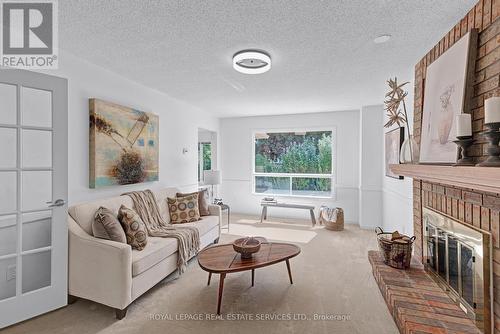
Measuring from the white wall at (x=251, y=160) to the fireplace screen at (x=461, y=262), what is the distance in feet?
10.7

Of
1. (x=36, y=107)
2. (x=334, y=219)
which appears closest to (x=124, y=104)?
(x=36, y=107)

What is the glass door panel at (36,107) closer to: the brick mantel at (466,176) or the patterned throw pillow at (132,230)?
the patterned throw pillow at (132,230)

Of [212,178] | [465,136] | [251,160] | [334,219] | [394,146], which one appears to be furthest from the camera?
[251,160]

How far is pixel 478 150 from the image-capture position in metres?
1.59

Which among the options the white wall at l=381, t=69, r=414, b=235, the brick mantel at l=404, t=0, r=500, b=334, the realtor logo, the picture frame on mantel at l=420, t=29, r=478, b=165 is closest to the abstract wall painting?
the realtor logo

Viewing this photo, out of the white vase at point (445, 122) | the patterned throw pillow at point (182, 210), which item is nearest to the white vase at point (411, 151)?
the white vase at point (445, 122)

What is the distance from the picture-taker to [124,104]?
342cm

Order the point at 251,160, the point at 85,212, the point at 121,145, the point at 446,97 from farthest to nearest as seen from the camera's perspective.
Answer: the point at 251,160 < the point at 121,145 < the point at 85,212 < the point at 446,97

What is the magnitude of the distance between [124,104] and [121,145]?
58 cm

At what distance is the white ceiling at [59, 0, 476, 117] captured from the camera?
71.9 inches

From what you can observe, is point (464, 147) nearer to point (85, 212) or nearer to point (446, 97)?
point (446, 97)

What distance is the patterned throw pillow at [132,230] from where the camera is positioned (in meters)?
2.58

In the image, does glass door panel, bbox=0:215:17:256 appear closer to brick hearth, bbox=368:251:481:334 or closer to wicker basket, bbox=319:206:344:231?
brick hearth, bbox=368:251:481:334

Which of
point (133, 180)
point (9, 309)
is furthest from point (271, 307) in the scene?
point (133, 180)
